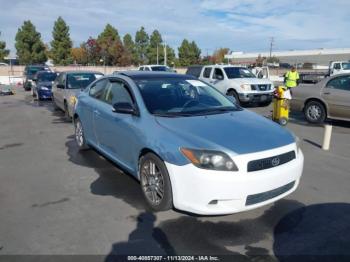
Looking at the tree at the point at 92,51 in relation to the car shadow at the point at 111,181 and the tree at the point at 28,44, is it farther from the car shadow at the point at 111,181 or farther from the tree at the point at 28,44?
the car shadow at the point at 111,181

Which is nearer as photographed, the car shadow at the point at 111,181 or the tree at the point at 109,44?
the car shadow at the point at 111,181

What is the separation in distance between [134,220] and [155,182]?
1.65ft

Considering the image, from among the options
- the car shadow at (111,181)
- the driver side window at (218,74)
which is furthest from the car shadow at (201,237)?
the driver side window at (218,74)

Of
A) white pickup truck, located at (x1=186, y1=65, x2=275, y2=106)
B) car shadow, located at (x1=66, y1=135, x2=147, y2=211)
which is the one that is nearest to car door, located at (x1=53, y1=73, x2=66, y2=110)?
car shadow, located at (x1=66, y1=135, x2=147, y2=211)

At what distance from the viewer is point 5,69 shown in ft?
150

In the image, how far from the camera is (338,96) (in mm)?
9680

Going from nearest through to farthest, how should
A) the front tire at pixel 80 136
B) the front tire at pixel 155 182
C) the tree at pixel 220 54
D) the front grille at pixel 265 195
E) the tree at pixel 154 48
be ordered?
the front grille at pixel 265 195 < the front tire at pixel 155 182 < the front tire at pixel 80 136 < the tree at pixel 154 48 < the tree at pixel 220 54

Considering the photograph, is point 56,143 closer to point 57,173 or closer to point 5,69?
point 57,173

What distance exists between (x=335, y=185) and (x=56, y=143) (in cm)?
586

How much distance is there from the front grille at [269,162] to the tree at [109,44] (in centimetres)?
6328

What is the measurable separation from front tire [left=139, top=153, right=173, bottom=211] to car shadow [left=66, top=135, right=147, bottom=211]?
0.21 m

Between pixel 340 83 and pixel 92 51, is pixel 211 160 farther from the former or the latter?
pixel 92 51

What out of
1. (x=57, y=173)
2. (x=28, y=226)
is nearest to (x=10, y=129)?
(x=57, y=173)

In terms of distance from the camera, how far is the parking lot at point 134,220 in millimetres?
3500
